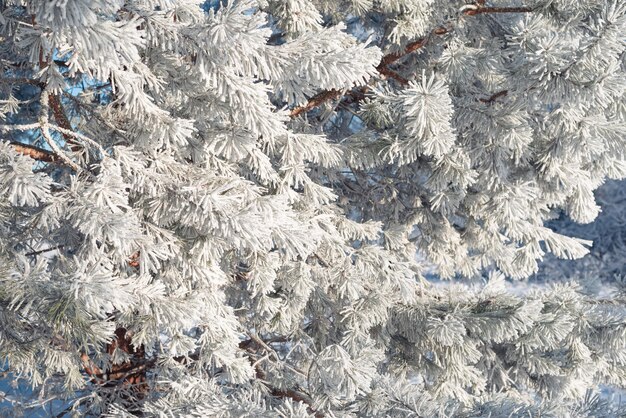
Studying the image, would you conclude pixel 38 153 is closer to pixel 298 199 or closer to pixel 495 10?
pixel 298 199

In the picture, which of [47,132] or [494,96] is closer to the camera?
[47,132]

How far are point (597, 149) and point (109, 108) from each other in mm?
1908

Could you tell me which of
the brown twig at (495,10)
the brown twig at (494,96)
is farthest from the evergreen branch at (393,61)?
the brown twig at (494,96)

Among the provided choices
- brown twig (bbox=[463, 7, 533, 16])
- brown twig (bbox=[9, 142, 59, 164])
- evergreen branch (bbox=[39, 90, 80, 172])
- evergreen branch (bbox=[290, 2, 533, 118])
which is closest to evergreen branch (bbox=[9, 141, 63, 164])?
brown twig (bbox=[9, 142, 59, 164])

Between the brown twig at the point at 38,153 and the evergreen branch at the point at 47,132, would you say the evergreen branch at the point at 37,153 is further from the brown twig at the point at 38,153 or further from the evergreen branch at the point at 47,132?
the evergreen branch at the point at 47,132

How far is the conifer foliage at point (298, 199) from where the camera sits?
6.31ft

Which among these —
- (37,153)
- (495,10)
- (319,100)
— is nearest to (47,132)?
(37,153)

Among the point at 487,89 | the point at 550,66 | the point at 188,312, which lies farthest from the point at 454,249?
the point at 188,312

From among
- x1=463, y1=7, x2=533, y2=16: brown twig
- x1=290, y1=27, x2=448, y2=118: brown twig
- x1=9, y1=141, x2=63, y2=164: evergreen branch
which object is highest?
x1=463, y1=7, x2=533, y2=16: brown twig

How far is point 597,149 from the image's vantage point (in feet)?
8.58

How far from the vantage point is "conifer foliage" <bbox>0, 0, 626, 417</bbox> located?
6.31 feet

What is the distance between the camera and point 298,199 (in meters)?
2.69

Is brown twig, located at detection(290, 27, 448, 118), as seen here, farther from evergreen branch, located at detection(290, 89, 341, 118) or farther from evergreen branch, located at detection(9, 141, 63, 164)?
evergreen branch, located at detection(9, 141, 63, 164)

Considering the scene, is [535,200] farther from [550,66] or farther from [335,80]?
[335,80]
